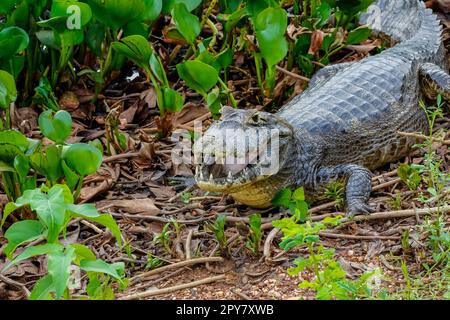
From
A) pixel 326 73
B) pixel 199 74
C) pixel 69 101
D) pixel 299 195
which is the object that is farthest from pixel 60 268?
pixel 326 73

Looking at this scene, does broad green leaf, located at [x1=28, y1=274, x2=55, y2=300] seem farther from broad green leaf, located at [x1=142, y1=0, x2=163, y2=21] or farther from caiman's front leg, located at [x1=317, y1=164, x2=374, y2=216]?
broad green leaf, located at [x1=142, y1=0, x2=163, y2=21]

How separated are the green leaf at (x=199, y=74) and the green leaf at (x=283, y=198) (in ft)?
3.06

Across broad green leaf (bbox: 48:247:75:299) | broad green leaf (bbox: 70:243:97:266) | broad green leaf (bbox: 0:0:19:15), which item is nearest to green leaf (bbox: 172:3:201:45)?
broad green leaf (bbox: 0:0:19:15)

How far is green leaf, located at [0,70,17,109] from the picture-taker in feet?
16.6

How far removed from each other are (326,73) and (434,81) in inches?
29.8

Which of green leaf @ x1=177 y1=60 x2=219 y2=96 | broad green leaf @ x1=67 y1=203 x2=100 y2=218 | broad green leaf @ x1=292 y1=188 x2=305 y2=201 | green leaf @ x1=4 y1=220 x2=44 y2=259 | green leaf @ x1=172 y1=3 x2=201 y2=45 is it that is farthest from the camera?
green leaf @ x1=172 y1=3 x2=201 y2=45

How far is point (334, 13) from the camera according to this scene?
7012mm

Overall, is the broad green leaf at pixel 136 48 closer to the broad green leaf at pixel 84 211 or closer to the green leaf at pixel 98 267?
the broad green leaf at pixel 84 211

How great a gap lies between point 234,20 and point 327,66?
2.68 ft

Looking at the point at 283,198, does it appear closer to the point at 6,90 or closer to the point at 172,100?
the point at 172,100

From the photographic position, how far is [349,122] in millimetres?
5730

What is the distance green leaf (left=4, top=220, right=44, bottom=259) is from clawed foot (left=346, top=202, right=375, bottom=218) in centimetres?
184
